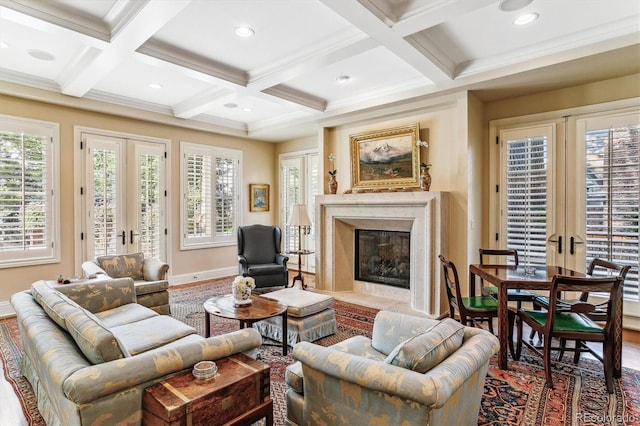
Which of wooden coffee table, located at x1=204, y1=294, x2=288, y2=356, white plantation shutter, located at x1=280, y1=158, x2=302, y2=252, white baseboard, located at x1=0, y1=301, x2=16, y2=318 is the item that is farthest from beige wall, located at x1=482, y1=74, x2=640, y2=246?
white baseboard, located at x1=0, y1=301, x2=16, y2=318

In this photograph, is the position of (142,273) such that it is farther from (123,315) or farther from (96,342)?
(96,342)

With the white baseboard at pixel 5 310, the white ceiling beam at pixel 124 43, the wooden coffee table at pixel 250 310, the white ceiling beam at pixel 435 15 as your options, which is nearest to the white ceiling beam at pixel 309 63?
the white ceiling beam at pixel 435 15

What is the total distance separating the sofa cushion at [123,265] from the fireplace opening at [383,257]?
3182 mm

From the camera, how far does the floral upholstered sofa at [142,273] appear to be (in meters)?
3.96

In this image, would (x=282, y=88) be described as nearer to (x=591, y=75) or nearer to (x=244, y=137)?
(x=244, y=137)

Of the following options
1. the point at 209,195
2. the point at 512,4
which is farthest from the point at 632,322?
the point at 209,195

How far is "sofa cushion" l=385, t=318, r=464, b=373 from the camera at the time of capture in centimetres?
156

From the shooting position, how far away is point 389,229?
5.14m

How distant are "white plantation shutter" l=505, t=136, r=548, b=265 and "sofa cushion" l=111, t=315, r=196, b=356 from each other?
160 inches

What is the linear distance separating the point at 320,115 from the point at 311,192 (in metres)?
1.93

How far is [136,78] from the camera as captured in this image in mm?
4316

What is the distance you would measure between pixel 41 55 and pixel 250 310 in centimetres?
356

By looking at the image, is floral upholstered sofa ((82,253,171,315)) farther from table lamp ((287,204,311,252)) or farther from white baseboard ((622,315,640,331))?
white baseboard ((622,315,640,331))

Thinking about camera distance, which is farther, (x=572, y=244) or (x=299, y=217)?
(x=299, y=217)
